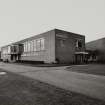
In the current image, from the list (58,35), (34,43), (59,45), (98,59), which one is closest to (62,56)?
(59,45)

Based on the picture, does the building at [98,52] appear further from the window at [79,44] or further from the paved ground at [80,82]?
the paved ground at [80,82]

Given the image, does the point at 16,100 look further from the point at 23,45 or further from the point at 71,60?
the point at 23,45

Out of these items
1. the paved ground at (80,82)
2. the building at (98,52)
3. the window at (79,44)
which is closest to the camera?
the paved ground at (80,82)

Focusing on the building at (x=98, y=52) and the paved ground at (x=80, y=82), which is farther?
the building at (x=98, y=52)

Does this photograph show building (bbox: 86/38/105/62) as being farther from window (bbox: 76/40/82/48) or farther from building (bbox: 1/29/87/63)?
window (bbox: 76/40/82/48)

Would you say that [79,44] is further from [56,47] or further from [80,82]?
[80,82]

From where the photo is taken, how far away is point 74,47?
3416 centimetres

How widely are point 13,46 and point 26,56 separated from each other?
10516 mm

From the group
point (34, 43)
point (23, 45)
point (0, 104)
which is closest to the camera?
point (0, 104)

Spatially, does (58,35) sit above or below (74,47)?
above

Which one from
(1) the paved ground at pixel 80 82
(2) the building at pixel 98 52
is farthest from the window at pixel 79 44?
(1) the paved ground at pixel 80 82

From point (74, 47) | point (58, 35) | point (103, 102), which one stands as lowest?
point (103, 102)

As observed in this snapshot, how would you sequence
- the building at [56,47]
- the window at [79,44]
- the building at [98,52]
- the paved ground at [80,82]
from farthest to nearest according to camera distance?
the building at [98,52] → the window at [79,44] → the building at [56,47] → the paved ground at [80,82]

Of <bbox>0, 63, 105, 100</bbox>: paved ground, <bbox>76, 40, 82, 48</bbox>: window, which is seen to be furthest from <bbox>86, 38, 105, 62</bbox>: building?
<bbox>0, 63, 105, 100</bbox>: paved ground
